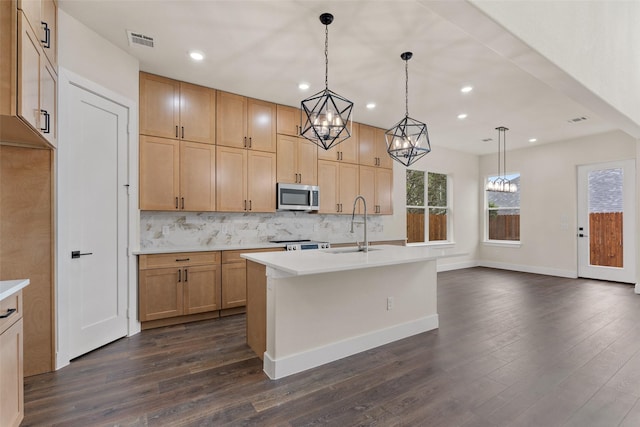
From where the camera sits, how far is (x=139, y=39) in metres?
2.96

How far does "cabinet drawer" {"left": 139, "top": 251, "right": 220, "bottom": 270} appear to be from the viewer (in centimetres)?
339

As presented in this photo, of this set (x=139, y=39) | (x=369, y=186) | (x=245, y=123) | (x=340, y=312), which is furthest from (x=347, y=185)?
(x=139, y=39)

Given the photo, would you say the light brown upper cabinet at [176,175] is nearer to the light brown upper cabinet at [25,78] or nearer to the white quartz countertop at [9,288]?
the light brown upper cabinet at [25,78]

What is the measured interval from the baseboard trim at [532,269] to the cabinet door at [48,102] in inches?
337

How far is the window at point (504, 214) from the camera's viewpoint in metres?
7.40

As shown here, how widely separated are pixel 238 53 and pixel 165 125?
4.27 ft

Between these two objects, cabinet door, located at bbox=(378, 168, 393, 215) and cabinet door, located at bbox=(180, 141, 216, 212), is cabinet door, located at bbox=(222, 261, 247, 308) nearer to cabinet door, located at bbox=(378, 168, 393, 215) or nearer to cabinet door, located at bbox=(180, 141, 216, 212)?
cabinet door, located at bbox=(180, 141, 216, 212)

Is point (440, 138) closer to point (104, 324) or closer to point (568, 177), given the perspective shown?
point (568, 177)

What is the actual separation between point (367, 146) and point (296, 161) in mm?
1591

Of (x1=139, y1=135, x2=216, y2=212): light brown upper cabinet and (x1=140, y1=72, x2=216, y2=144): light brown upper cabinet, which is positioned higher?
(x1=140, y1=72, x2=216, y2=144): light brown upper cabinet

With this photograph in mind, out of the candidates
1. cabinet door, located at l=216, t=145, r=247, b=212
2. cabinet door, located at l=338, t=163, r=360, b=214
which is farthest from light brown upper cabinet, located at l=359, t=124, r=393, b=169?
cabinet door, located at l=216, t=145, r=247, b=212

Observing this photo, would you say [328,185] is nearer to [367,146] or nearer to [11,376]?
[367,146]

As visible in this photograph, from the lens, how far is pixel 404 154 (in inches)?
124

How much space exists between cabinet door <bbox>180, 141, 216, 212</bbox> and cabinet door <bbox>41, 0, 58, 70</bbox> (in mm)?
1475
